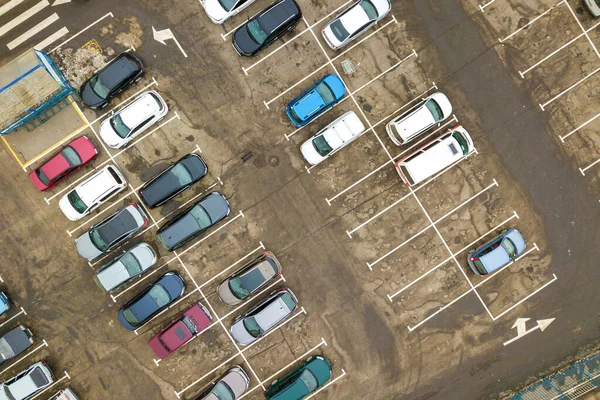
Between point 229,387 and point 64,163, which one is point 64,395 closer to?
point 229,387

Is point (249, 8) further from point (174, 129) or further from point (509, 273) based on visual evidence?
point (509, 273)

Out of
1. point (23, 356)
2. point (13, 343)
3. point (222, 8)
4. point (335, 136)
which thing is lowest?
point (23, 356)

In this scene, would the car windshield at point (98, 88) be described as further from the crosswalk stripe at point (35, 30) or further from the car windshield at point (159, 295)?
the car windshield at point (159, 295)

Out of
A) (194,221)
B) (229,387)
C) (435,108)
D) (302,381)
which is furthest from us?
(229,387)

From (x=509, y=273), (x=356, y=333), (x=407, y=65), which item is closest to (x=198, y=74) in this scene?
(x=407, y=65)

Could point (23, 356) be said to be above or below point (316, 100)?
below

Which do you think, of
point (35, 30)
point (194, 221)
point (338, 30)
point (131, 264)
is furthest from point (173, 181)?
point (338, 30)

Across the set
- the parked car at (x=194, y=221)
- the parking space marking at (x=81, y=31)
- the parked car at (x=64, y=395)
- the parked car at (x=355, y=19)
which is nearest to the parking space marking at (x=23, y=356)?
the parked car at (x=64, y=395)
